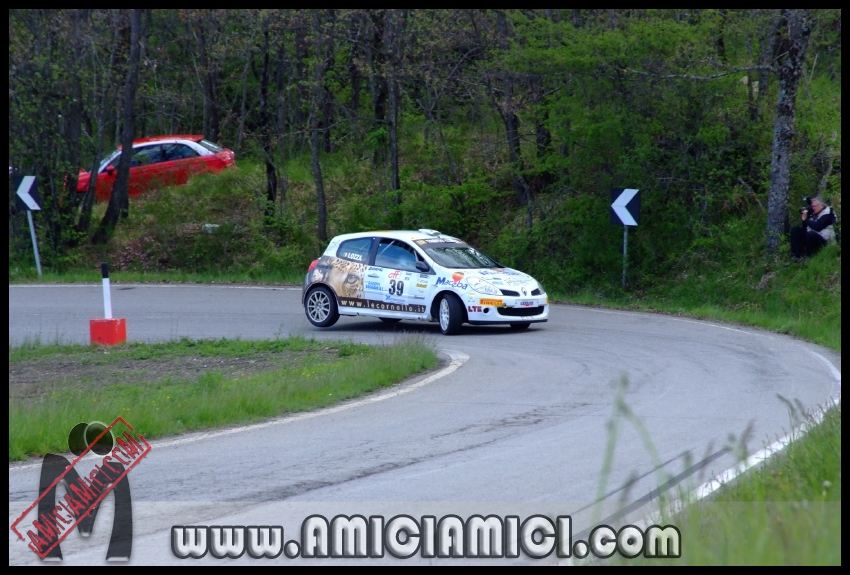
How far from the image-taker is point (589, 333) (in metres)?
17.3

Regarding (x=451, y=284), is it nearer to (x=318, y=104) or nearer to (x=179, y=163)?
(x=318, y=104)

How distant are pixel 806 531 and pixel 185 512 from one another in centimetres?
391

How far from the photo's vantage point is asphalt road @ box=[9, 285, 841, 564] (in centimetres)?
623

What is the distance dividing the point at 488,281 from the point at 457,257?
111cm

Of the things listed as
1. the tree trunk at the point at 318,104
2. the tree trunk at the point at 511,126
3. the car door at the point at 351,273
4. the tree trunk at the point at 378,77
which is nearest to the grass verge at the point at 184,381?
the car door at the point at 351,273

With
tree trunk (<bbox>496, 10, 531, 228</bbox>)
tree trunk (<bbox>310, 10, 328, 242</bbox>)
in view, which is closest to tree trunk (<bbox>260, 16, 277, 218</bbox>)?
tree trunk (<bbox>310, 10, 328, 242</bbox>)

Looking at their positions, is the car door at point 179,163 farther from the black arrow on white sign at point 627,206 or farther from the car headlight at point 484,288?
the car headlight at point 484,288

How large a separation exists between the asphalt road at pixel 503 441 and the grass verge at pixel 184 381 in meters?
0.45

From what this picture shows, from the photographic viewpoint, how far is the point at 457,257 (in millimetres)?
18031

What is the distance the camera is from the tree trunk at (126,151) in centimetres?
2950

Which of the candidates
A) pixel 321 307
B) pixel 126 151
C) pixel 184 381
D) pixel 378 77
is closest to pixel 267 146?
pixel 378 77

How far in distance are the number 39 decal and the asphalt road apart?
98 centimetres

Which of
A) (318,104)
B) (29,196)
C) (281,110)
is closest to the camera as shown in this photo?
(29,196)

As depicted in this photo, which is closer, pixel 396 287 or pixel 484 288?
pixel 484 288
